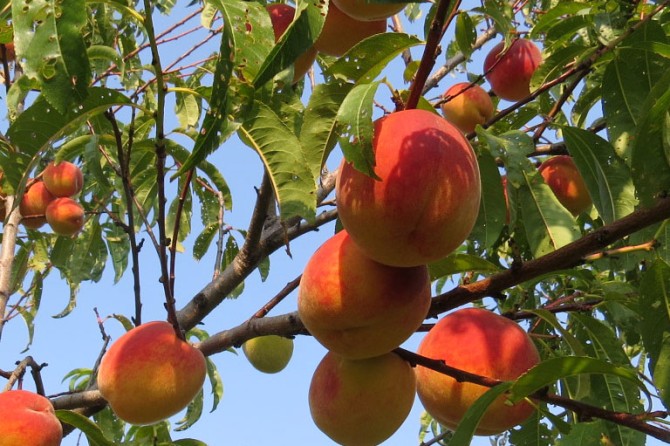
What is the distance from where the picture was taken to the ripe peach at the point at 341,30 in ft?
5.48

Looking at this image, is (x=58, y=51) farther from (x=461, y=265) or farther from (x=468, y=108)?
(x=468, y=108)

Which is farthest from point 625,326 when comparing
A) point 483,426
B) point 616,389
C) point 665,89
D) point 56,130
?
point 56,130

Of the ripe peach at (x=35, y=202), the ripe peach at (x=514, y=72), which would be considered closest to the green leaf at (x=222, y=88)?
the ripe peach at (x=514, y=72)

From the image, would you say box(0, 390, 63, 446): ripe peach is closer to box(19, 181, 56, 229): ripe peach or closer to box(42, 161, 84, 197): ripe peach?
box(42, 161, 84, 197): ripe peach

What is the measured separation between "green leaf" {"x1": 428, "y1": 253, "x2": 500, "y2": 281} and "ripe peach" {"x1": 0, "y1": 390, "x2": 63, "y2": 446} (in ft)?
3.46

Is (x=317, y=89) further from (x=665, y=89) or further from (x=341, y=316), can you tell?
(x=665, y=89)

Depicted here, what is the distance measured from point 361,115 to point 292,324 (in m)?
0.65

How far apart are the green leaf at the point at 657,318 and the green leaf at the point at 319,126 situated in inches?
27.0

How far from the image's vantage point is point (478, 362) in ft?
5.06

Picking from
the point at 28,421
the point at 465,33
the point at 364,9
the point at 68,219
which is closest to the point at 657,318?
the point at 465,33

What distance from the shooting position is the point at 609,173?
175cm

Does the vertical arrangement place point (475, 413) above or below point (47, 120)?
below

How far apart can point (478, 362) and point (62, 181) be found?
308cm

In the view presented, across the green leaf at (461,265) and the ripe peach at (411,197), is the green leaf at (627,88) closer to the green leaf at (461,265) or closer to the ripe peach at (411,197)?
the green leaf at (461,265)
